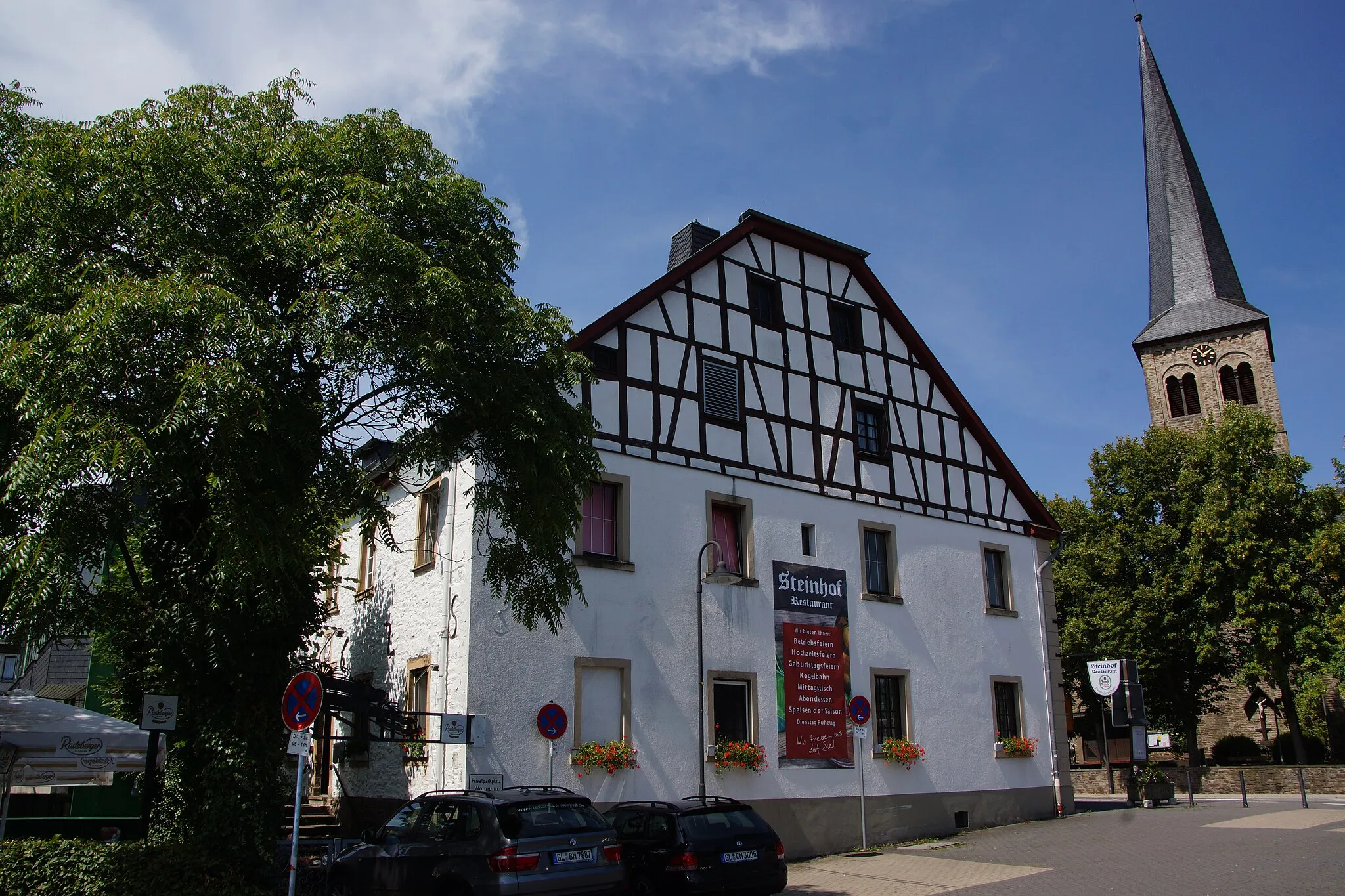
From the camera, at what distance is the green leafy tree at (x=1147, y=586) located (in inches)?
1502

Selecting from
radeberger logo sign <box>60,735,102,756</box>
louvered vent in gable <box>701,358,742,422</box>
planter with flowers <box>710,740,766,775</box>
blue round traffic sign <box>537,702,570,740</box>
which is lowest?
planter with flowers <box>710,740,766,775</box>

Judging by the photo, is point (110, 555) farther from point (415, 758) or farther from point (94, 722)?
point (415, 758)

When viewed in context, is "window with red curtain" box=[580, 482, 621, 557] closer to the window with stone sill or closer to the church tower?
the window with stone sill

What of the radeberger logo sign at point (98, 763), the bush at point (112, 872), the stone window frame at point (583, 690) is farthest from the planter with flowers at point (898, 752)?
the radeberger logo sign at point (98, 763)

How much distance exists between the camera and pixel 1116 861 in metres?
15.9

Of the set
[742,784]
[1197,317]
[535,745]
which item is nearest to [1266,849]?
[742,784]

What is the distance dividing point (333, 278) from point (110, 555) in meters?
3.85

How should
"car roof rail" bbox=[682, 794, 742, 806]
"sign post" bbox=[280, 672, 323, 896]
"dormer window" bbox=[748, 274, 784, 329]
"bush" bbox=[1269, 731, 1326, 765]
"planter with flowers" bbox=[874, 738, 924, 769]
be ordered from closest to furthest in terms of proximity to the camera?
"sign post" bbox=[280, 672, 323, 896]
"car roof rail" bbox=[682, 794, 742, 806]
"planter with flowers" bbox=[874, 738, 924, 769]
"dormer window" bbox=[748, 274, 784, 329]
"bush" bbox=[1269, 731, 1326, 765]

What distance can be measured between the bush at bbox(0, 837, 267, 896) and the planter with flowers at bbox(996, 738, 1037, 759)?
16.3 metres

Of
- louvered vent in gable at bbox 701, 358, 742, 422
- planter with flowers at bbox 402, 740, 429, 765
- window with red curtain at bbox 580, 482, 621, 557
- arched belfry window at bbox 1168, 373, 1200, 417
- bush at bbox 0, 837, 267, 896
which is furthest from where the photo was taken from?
arched belfry window at bbox 1168, 373, 1200, 417

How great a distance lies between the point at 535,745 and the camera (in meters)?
16.0

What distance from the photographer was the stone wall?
33812 mm

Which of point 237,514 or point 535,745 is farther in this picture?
point 535,745

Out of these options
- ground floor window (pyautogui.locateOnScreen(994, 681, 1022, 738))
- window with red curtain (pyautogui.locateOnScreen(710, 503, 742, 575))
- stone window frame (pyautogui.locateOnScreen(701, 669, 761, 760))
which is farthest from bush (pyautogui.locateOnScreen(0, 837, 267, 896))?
ground floor window (pyautogui.locateOnScreen(994, 681, 1022, 738))
